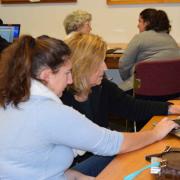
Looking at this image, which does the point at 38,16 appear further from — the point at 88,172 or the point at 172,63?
the point at 88,172

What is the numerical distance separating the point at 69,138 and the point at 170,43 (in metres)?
2.33

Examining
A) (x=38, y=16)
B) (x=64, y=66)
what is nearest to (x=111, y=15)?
(x=38, y=16)

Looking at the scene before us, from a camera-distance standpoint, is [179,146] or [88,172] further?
[88,172]

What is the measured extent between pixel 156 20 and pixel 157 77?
2.81 ft

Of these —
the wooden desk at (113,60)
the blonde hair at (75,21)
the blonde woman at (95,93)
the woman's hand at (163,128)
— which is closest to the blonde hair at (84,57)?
the blonde woman at (95,93)

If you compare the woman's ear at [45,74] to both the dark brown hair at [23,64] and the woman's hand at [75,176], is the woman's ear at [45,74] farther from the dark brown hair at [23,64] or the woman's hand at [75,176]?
the woman's hand at [75,176]

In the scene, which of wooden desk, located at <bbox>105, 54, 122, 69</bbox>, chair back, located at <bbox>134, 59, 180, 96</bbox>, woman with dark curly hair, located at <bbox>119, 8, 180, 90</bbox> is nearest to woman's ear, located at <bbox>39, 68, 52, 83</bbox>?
chair back, located at <bbox>134, 59, 180, 96</bbox>

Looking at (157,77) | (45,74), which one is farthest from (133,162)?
(157,77)

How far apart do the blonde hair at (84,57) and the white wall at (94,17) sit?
249cm

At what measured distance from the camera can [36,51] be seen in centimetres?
130

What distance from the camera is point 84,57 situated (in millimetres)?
1752

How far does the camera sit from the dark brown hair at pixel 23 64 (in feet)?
4.16

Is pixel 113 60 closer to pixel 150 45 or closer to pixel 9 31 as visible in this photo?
pixel 150 45

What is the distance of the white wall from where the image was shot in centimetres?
417
